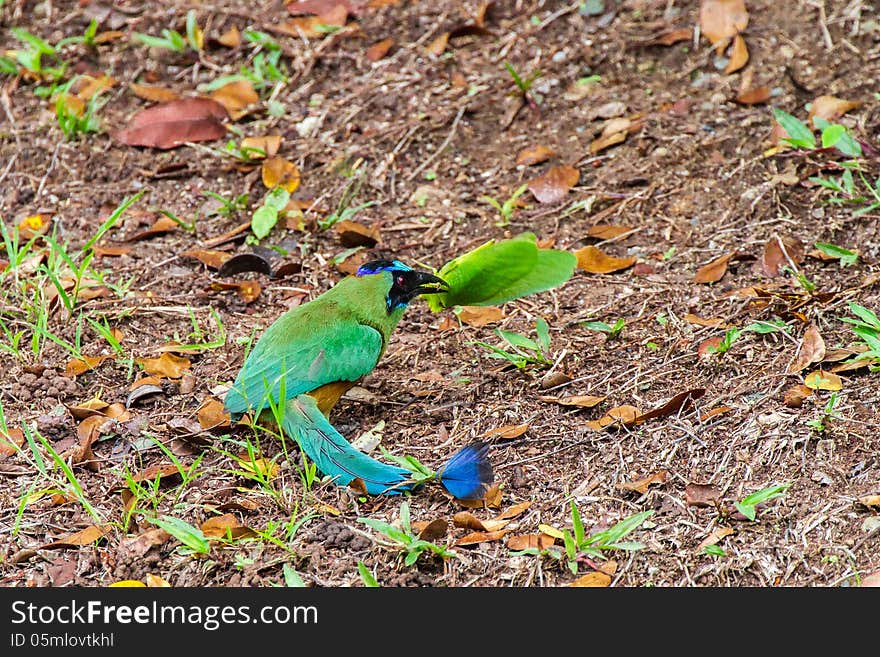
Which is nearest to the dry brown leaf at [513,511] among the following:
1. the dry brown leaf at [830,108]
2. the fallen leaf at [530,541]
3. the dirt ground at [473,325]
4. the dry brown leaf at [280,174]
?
the dirt ground at [473,325]

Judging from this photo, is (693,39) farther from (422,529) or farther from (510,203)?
(422,529)

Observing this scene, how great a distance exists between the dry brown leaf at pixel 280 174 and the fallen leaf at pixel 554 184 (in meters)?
1.25

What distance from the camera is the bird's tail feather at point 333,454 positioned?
154 inches

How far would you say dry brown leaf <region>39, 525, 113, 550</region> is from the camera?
12.4 feet

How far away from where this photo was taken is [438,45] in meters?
6.39

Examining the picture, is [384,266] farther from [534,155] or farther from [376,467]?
[534,155]

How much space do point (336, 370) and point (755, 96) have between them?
9.41ft

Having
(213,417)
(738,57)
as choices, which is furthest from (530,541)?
(738,57)

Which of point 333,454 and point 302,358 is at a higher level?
Result: point 302,358

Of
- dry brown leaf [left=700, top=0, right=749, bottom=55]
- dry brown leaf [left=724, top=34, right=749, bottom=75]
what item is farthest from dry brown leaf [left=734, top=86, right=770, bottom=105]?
dry brown leaf [left=700, top=0, right=749, bottom=55]

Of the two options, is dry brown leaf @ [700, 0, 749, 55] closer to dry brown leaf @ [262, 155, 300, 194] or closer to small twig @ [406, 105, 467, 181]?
small twig @ [406, 105, 467, 181]

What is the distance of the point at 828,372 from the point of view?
13.5 feet

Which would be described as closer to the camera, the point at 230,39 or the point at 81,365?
the point at 81,365

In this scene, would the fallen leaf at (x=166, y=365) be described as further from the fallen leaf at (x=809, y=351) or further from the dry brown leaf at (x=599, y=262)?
the fallen leaf at (x=809, y=351)
